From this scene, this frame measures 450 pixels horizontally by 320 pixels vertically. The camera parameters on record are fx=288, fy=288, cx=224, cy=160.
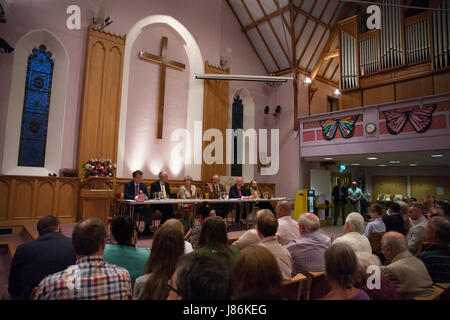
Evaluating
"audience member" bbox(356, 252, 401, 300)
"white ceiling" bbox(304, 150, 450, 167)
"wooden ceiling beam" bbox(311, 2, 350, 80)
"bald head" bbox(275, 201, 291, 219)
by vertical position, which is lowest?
"audience member" bbox(356, 252, 401, 300)

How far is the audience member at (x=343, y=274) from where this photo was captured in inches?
59.5

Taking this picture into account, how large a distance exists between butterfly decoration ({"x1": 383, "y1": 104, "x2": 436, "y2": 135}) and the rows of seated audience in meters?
5.56

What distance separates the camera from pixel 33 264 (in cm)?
195

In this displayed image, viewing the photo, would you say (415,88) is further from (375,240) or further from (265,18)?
(375,240)

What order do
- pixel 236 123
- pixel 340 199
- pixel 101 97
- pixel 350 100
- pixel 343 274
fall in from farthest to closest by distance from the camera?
1. pixel 236 123
2. pixel 350 100
3. pixel 340 199
4. pixel 101 97
5. pixel 343 274

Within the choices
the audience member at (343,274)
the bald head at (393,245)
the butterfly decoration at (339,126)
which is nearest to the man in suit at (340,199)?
the butterfly decoration at (339,126)

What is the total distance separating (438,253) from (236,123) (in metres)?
8.45

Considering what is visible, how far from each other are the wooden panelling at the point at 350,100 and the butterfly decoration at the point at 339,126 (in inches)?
66.9

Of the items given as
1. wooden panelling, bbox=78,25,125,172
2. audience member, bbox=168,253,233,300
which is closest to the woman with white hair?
wooden panelling, bbox=78,25,125,172

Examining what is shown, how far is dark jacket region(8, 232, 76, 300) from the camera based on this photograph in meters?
1.93

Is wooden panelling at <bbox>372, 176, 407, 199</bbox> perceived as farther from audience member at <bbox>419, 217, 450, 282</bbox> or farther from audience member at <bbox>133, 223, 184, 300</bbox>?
audience member at <bbox>133, 223, 184, 300</bbox>

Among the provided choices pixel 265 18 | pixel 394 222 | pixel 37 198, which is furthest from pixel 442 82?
pixel 37 198
